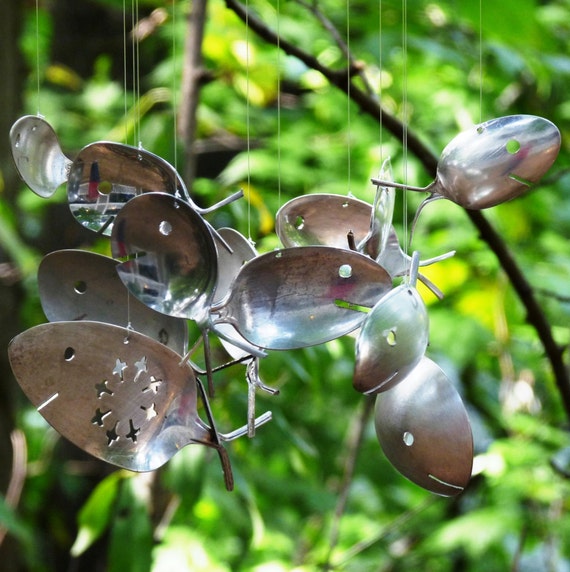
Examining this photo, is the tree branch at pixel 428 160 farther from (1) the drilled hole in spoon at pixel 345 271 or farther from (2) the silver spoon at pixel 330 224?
(1) the drilled hole in spoon at pixel 345 271

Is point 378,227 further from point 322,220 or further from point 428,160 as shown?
point 428,160

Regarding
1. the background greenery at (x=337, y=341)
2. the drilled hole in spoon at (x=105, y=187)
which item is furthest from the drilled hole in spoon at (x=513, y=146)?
the background greenery at (x=337, y=341)

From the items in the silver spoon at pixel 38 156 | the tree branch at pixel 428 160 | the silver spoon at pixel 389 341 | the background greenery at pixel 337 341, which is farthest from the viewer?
the background greenery at pixel 337 341

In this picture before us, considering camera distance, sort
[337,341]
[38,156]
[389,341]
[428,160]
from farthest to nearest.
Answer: [337,341]
[428,160]
[38,156]
[389,341]

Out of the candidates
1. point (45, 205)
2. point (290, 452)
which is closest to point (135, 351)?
point (290, 452)

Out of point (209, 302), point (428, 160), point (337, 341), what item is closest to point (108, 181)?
point (209, 302)

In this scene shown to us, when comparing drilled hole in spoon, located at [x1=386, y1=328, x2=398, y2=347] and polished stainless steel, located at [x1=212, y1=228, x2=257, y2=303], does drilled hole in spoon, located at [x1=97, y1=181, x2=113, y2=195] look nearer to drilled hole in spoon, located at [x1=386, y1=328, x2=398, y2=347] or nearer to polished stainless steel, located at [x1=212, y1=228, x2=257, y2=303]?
polished stainless steel, located at [x1=212, y1=228, x2=257, y2=303]
